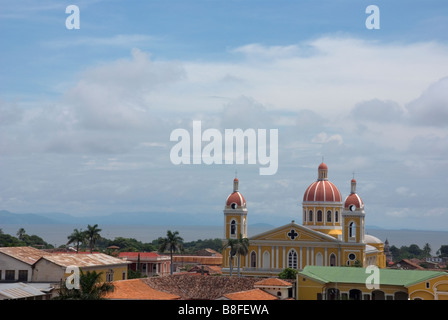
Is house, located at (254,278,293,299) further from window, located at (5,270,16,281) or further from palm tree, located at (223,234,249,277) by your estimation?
palm tree, located at (223,234,249,277)

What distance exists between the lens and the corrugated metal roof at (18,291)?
47.4 m

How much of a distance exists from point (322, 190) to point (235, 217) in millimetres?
10727

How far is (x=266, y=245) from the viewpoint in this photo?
3472 inches

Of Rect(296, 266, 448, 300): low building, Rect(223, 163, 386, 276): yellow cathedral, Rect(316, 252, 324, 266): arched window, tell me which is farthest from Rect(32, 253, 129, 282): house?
Rect(316, 252, 324, 266): arched window

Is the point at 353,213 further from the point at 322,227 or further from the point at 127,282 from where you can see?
the point at 127,282

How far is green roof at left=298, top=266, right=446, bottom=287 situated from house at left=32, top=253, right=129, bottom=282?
15.7 m

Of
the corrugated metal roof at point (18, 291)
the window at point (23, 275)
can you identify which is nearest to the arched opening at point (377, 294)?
the corrugated metal roof at point (18, 291)

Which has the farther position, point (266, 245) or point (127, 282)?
point (266, 245)

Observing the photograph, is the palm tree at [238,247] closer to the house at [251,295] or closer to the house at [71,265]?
the house at [71,265]

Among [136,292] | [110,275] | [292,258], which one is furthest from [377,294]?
[292,258]
